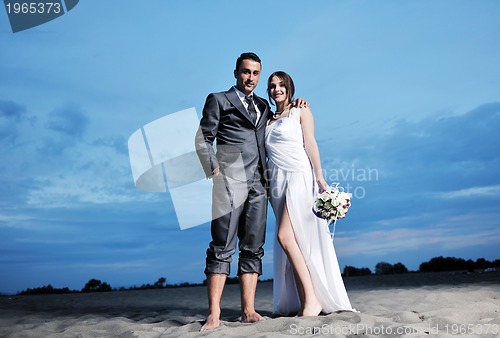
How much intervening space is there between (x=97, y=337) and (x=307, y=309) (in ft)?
5.66

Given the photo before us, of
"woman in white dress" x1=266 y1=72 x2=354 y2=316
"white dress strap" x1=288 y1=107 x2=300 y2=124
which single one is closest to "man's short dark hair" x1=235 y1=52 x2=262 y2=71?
"woman in white dress" x1=266 y1=72 x2=354 y2=316

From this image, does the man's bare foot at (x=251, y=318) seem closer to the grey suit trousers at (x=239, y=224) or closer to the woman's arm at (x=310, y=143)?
the grey suit trousers at (x=239, y=224)

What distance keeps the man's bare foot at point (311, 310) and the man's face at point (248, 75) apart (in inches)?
75.1

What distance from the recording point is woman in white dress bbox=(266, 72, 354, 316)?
13.8 feet

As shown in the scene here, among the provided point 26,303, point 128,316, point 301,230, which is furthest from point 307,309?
point 26,303

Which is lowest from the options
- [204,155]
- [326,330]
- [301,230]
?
[326,330]

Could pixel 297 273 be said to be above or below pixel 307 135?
below

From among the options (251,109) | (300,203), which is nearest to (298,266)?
(300,203)

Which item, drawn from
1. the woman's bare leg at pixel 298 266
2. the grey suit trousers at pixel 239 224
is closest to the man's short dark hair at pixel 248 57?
the grey suit trousers at pixel 239 224

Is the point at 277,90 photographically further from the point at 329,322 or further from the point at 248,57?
the point at 329,322

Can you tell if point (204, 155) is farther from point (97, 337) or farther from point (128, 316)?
point (128, 316)

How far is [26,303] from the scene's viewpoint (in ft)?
23.4

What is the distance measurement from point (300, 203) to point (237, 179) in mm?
629

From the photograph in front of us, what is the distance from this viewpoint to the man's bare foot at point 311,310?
4066mm
